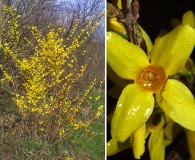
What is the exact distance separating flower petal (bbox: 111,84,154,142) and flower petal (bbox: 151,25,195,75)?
37 millimetres

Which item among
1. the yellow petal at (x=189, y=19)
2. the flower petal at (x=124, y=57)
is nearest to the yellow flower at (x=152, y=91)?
the flower petal at (x=124, y=57)

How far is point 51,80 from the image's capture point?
0.68 meters

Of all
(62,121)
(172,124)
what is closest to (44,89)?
(62,121)

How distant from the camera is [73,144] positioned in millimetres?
717

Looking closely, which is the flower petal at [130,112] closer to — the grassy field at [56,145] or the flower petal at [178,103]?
the flower petal at [178,103]

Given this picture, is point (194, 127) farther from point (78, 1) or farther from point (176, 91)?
point (78, 1)

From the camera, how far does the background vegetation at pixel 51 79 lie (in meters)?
0.67

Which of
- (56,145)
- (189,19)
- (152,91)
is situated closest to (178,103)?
(152,91)

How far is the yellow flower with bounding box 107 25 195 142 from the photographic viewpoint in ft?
1.51

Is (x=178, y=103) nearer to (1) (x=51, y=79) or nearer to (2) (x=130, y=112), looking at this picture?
(2) (x=130, y=112)

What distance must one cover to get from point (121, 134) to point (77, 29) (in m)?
0.27

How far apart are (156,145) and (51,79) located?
0.66 ft

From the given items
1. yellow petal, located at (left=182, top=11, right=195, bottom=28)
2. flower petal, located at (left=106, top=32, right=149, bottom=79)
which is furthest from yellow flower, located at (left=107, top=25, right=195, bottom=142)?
yellow petal, located at (left=182, top=11, right=195, bottom=28)

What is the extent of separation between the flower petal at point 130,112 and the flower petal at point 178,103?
0.01m
